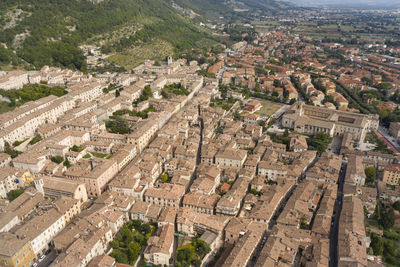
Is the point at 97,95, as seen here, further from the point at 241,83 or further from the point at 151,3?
the point at 151,3

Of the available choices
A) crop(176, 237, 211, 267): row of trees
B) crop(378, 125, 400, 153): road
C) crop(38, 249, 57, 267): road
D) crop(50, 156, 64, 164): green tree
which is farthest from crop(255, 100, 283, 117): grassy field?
crop(38, 249, 57, 267): road

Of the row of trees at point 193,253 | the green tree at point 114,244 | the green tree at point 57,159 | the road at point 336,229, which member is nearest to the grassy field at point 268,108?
the road at point 336,229

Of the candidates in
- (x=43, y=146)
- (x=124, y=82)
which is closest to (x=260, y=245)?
(x=43, y=146)

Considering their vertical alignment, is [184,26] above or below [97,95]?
above

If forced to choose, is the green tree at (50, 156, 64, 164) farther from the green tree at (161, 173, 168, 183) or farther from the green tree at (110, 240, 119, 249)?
the green tree at (110, 240, 119, 249)

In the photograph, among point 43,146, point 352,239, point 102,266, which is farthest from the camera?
point 43,146

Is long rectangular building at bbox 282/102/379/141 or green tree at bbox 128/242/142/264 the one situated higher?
long rectangular building at bbox 282/102/379/141
